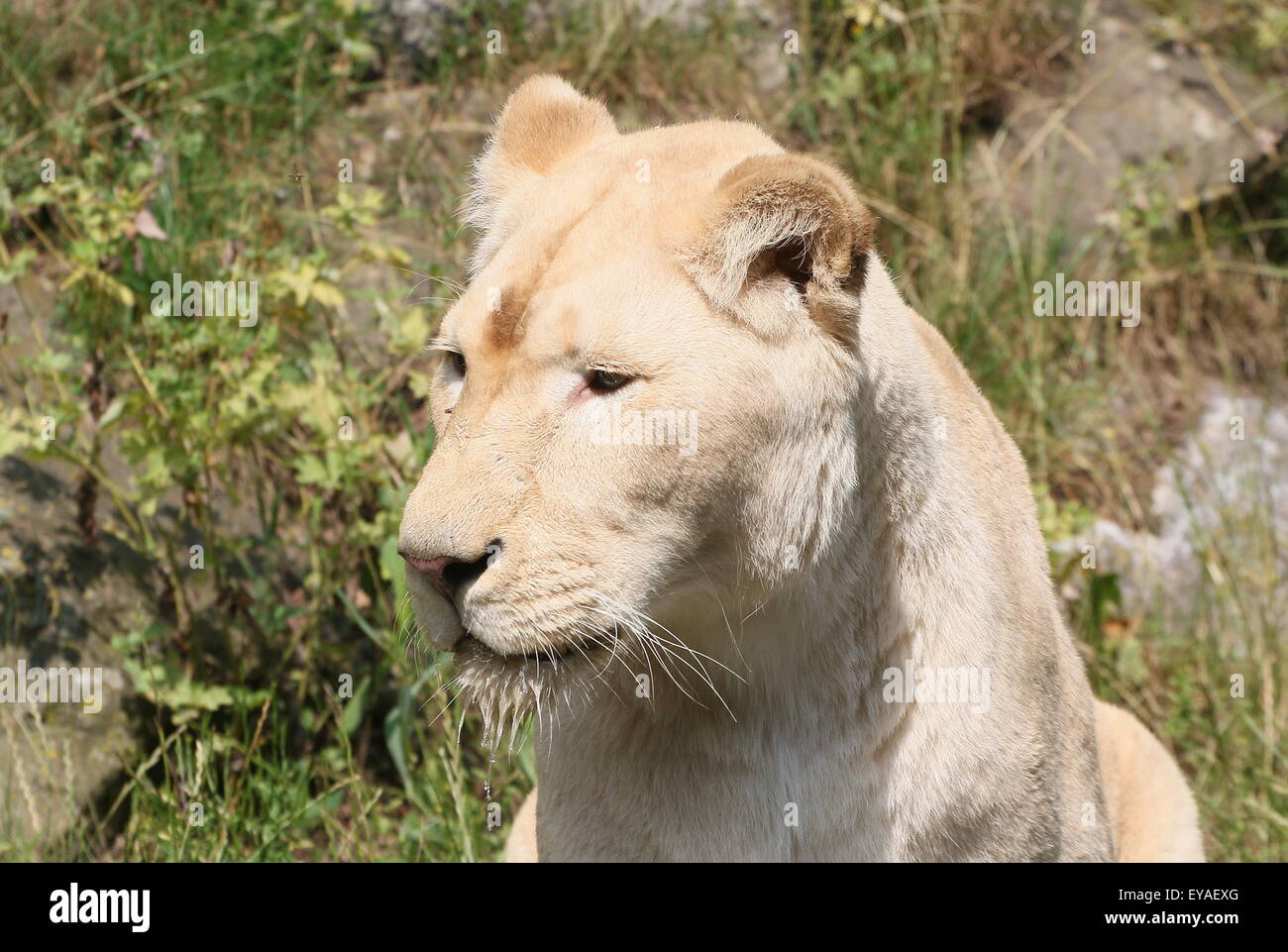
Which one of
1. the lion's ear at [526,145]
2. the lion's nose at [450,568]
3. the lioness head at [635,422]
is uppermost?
the lion's ear at [526,145]

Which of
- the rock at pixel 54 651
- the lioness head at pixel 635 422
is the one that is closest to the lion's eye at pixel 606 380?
the lioness head at pixel 635 422

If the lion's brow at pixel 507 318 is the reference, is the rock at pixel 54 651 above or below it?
below

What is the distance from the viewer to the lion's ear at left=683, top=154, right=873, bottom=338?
2344 millimetres

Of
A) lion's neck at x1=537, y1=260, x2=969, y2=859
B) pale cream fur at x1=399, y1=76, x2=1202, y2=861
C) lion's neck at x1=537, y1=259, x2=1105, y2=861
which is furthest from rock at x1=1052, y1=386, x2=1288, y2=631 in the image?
lion's neck at x1=537, y1=260, x2=969, y2=859

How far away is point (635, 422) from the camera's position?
7.58ft

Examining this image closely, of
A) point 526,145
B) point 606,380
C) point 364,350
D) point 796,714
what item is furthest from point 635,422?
point 364,350

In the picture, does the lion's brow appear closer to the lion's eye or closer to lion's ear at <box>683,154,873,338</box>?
the lion's eye

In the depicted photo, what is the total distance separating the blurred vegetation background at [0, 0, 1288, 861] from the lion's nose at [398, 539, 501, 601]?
983 millimetres

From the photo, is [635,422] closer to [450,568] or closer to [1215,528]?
[450,568]

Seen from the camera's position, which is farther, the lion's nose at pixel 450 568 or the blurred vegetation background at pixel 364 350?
the blurred vegetation background at pixel 364 350

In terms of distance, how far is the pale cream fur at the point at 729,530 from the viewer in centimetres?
232

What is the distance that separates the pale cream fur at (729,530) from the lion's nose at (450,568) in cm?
1

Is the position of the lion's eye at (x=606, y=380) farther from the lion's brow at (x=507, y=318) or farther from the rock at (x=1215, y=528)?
the rock at (x=1215, y=528)

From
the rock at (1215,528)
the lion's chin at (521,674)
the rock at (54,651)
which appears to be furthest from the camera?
the rock at (1215,528)
